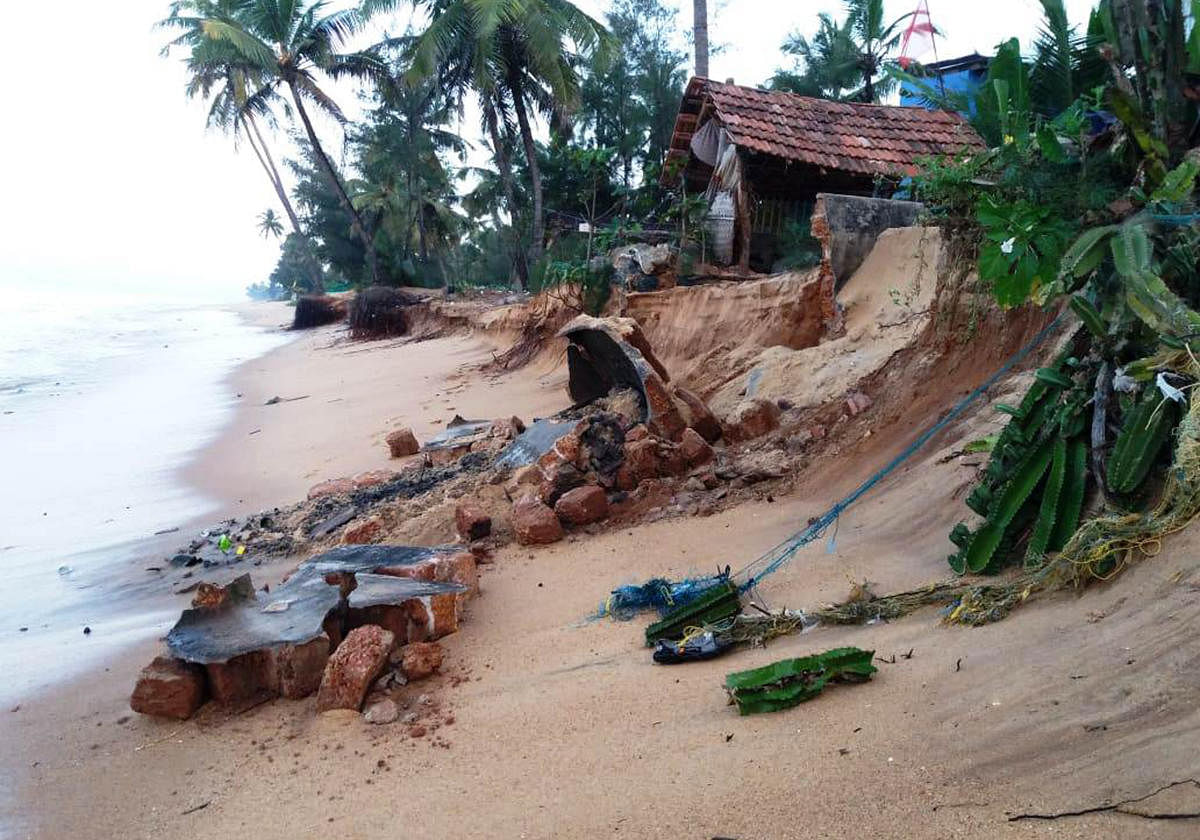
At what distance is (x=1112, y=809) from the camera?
1.88m

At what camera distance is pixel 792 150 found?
1106cm

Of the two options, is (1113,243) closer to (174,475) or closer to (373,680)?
(373,680)

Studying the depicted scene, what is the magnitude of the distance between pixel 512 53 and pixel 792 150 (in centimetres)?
1169

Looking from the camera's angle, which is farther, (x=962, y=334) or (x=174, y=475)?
(x=174, y=475)

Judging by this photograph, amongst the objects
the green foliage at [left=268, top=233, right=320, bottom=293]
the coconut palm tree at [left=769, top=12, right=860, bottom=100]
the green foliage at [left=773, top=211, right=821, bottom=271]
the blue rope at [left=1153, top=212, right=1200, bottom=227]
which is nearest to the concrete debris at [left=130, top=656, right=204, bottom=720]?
the blue rope at [left=1153, top=212, right=1200, bottom=227]

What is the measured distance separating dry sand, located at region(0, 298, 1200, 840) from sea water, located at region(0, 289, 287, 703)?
854mm

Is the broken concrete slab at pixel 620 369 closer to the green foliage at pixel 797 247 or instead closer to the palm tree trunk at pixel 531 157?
the green foliage at pixel 797 247

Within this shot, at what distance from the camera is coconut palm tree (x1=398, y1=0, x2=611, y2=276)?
62.9 ft

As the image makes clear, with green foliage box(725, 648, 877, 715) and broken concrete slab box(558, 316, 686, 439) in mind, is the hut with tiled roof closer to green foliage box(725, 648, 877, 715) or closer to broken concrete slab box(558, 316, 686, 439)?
broken concrete slab box(558, 316, 686, 439)

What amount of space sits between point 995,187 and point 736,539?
249 cm

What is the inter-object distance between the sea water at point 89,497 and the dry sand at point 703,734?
0.85 m

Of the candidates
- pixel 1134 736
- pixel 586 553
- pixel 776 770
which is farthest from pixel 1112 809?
pixel 586 553

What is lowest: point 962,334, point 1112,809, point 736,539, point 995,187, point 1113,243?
point 736,539

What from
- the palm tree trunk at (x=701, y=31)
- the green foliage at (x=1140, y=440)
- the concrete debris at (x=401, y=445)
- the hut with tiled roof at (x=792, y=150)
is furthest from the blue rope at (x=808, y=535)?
the palm tree trunk at (x=701, y=31)
